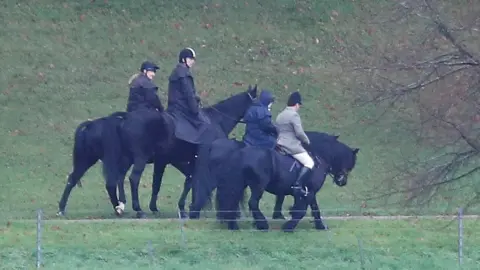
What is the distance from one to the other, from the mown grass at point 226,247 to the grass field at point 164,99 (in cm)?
3

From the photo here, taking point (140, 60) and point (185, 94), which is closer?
point (185, 94)

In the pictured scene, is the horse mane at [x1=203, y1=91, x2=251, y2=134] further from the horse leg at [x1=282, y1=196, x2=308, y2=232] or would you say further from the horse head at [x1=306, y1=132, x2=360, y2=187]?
the horse leg at [x1=282, y1=196, x2=308, y2=232]

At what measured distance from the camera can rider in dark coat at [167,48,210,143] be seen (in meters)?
19.1

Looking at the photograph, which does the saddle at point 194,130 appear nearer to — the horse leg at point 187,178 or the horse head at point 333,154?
the horse leg at point 187,178

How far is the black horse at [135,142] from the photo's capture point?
19188 mm

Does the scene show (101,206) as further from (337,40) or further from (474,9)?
(337,40)

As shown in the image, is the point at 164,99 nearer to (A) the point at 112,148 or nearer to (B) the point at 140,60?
(B) the point at 140,60

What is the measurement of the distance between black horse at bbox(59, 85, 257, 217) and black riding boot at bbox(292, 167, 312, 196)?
6.93ft

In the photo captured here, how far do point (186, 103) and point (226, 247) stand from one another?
3909 millimetres

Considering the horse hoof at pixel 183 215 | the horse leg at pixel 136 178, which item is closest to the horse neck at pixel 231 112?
the horse leg at pixel 136 178

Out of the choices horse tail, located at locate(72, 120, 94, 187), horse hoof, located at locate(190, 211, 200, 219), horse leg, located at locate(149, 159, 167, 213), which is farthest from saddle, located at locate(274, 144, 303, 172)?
horse tail, located at locate(72, 120, 94, 187)

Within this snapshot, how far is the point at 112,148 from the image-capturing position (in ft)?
62.8

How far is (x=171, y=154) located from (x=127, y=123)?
100cm

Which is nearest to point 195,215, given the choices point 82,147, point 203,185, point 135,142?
point 203,185
